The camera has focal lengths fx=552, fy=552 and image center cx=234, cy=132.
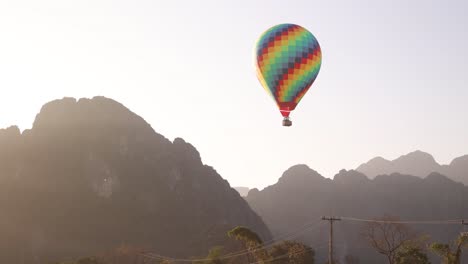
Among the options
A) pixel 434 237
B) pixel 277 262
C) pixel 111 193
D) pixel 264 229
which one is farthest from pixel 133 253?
pixel 434 237

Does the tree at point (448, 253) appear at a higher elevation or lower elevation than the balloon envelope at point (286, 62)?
lower

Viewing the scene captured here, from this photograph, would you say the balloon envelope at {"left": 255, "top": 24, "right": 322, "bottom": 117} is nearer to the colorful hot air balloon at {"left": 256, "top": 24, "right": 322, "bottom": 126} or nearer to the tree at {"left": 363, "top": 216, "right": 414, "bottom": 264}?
the colorful hot air balloon at {"left": 256, "top": 24, "right": 322, "bottom": 126}

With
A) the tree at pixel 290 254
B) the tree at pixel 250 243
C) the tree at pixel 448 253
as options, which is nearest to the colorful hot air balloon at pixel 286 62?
the tree at pixel 448 253

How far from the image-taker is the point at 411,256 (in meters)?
48.0

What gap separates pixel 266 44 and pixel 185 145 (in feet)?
388

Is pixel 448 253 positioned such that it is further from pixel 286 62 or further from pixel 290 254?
pixel 286 62

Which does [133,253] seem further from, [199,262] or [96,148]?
[96,148]

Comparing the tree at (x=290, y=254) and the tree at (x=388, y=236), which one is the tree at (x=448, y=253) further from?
the tree at (x=290, y=254)

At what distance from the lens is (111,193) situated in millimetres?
131250

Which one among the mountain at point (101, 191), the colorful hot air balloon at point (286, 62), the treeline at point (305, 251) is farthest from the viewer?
the mountain at point (101, 191)

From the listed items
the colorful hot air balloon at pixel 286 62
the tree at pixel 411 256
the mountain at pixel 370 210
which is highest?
the mountain at pixel 370 210

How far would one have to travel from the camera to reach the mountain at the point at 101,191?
117062 millimetres

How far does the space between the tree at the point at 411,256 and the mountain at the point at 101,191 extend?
58062 mm

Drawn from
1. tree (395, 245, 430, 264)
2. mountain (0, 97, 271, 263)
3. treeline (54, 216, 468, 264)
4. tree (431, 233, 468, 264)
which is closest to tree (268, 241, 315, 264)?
treeline (54, 216, 468, 264)
